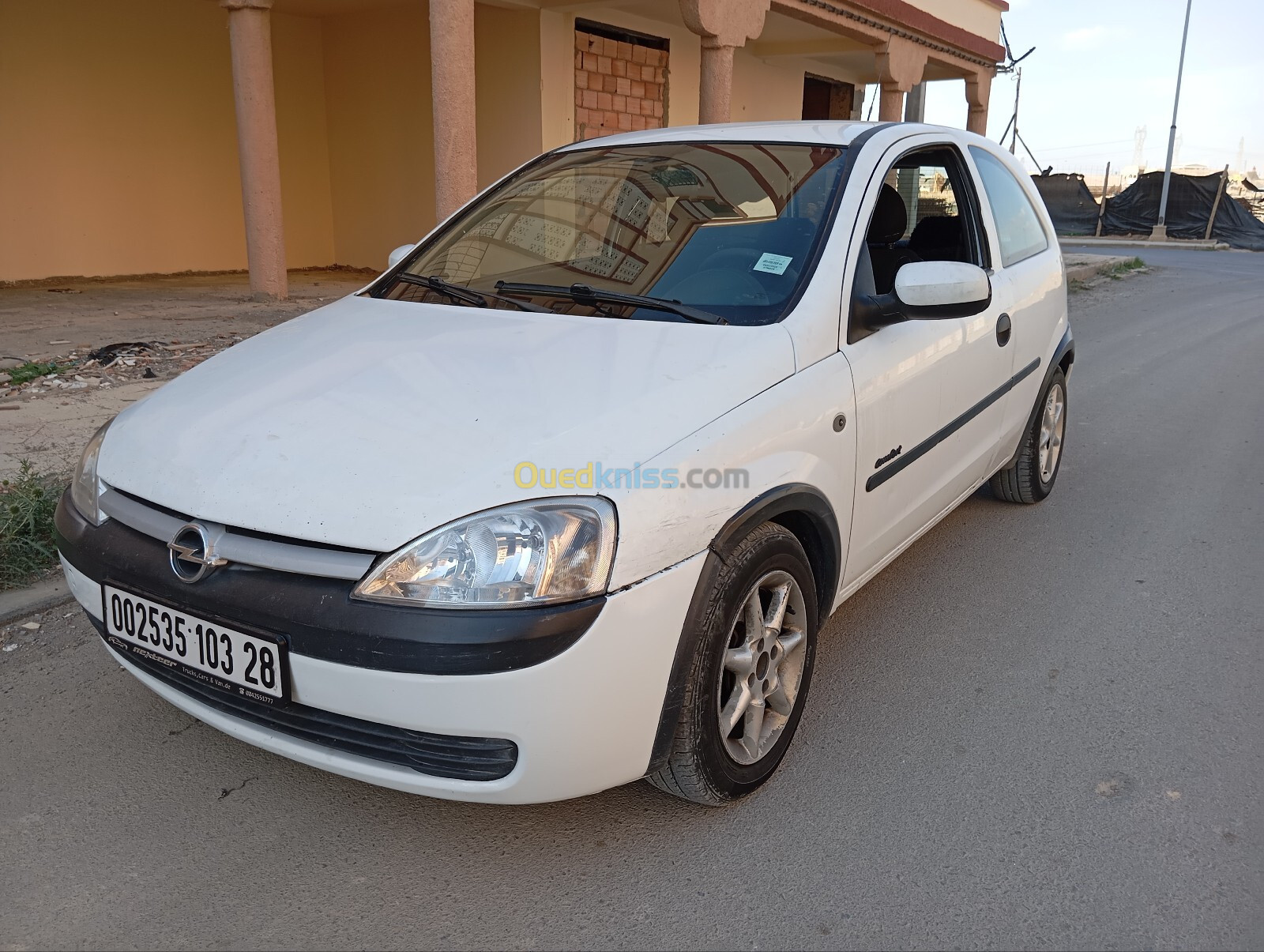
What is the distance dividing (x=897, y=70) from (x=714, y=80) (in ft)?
15.3

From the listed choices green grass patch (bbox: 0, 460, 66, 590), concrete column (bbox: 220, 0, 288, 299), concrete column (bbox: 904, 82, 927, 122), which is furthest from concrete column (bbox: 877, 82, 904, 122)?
green grass patch (bbox: 0, 460, 66, 590)

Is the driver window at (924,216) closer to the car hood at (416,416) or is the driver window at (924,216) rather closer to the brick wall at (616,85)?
the car hood at (416,416)

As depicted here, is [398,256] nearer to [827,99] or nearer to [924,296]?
[924,296]

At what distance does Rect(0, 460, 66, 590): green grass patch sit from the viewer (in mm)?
3633

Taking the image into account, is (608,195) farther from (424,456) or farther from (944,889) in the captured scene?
(944,889)

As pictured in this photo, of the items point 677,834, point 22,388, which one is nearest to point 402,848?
point 677,834

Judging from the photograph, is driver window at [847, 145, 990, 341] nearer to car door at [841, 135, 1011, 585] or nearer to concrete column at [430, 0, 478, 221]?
car door at [841, 135, 1011, 585]

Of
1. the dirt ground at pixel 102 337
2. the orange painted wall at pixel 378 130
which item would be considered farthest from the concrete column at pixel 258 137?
the orange painted wall at pixel 378 130

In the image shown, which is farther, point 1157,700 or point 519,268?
point 519,268

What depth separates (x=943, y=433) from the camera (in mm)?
3340

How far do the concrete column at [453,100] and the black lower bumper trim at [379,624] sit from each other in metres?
6.50

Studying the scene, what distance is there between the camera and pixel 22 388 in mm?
5992

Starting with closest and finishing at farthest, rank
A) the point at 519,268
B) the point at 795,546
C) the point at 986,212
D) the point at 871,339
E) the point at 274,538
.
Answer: the point at 274,538 → the point at 795,546 → the point at 871,339 → the point at 519,268 → the point at 986,212

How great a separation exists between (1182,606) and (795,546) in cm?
200
